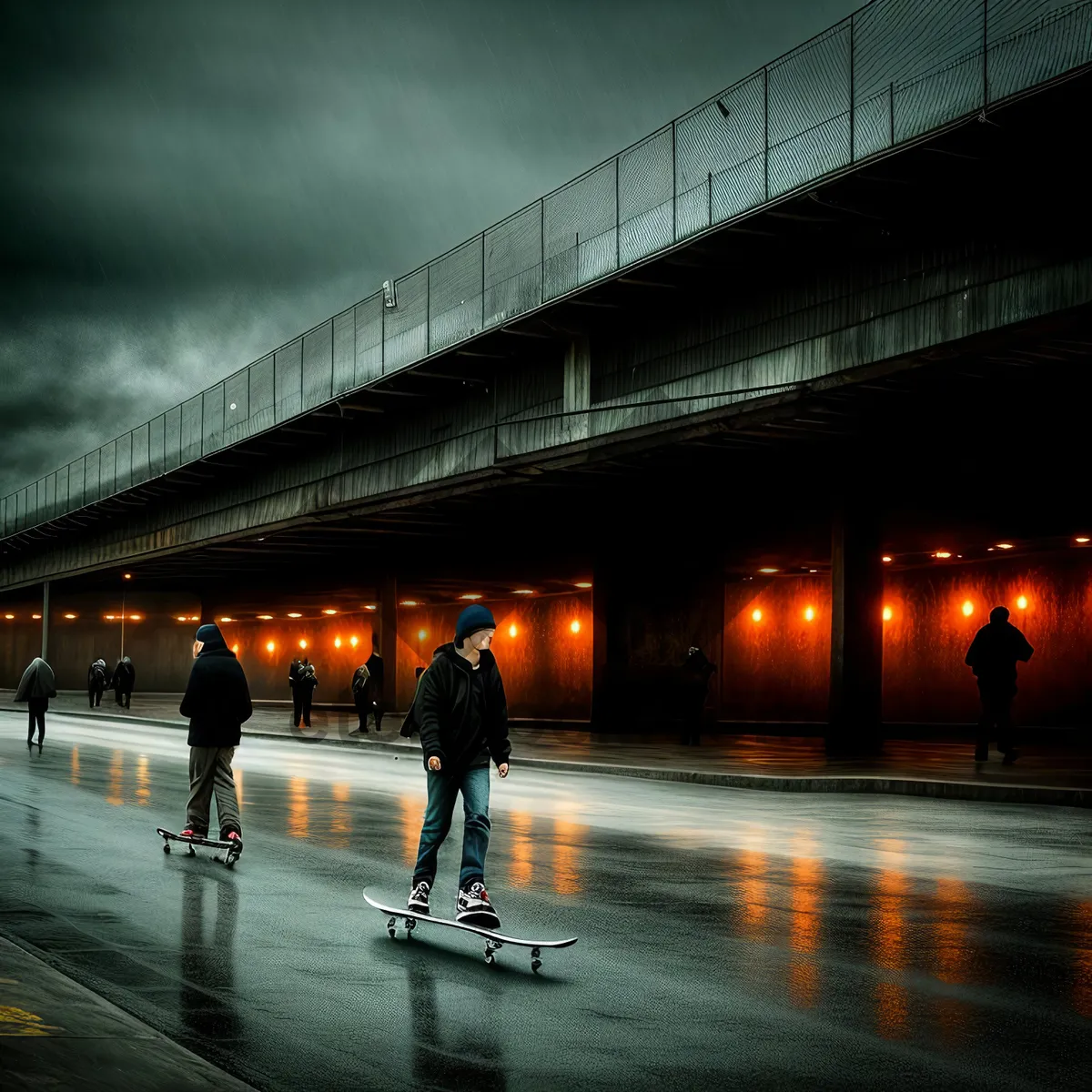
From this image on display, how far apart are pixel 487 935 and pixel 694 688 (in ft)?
67.5

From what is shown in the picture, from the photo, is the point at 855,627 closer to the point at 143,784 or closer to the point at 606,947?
the point at 143,784

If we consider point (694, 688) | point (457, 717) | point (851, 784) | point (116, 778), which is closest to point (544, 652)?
point (694, 688)

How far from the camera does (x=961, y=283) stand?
18.2 m

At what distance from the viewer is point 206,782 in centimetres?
1161

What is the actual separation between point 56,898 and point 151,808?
Result: 20.5ft

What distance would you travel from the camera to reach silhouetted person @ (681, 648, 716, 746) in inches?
1062

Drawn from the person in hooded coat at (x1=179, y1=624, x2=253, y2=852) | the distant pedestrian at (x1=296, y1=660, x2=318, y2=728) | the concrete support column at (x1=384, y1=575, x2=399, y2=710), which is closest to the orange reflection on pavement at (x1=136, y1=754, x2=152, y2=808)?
the person in hooded coat at (x1=179, y1=624, x2=253, y2=852)

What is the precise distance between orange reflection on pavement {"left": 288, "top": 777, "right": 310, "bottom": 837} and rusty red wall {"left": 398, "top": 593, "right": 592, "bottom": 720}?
59.5 ft

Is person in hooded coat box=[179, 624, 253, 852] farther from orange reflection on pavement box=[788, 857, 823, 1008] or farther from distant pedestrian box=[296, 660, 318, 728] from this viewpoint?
distant pedestrian box=[296, 660, 318, 728]

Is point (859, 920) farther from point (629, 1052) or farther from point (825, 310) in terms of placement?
point (825, 310)

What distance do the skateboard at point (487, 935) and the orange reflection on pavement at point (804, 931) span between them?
3.81 feet

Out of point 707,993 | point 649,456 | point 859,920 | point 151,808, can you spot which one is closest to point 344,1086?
point 707,993

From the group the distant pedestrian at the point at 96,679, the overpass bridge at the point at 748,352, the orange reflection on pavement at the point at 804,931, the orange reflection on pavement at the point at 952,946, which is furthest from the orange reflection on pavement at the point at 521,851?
the distant pedestrian at the point at 96,679

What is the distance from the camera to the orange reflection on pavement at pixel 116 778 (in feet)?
52.9
